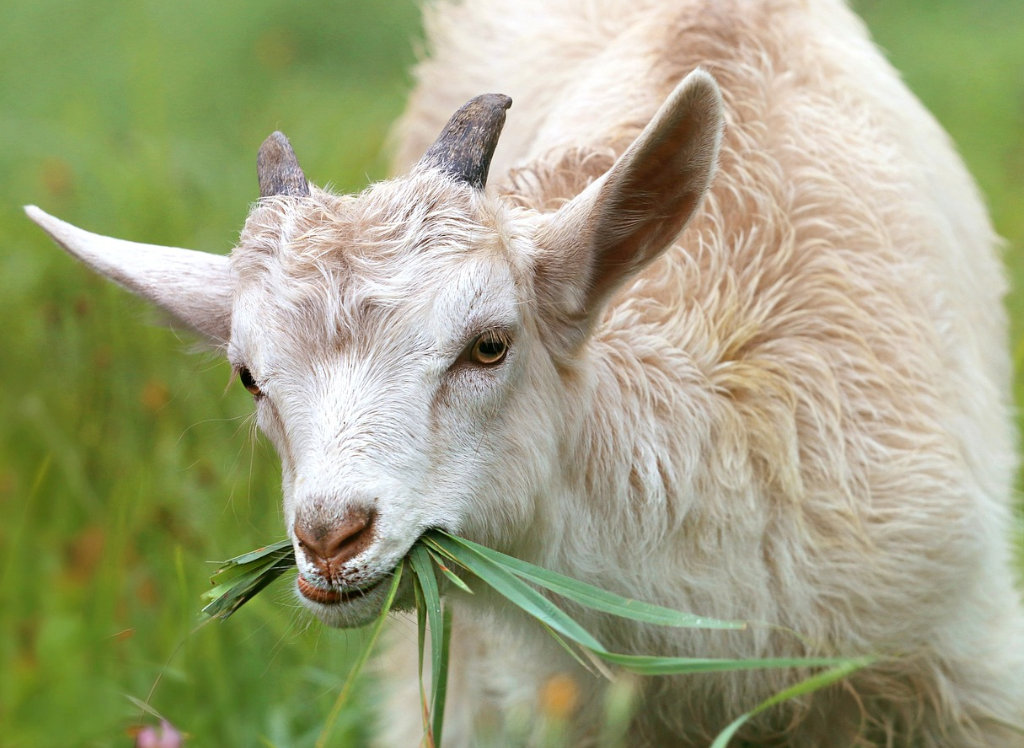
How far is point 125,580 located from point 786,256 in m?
3.04

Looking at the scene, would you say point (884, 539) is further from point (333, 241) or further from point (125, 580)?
point (125, 580)

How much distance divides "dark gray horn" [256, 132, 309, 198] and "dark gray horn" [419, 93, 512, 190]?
0.33 m

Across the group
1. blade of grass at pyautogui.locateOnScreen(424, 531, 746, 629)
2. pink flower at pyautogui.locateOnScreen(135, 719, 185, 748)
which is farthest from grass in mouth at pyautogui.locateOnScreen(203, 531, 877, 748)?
pink flower at pyautogui.locateOnScreen(135, 719, 185, 748)

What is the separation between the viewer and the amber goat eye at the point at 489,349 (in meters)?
3.01

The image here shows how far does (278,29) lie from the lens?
11867 mm

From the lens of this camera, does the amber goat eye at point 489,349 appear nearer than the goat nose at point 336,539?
No

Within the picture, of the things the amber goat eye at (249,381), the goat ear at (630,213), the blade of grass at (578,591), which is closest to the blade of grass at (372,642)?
the blade of grass at (578,591)

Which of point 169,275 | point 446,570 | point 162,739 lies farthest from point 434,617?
point 169,275

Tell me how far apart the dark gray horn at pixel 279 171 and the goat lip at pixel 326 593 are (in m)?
0.97

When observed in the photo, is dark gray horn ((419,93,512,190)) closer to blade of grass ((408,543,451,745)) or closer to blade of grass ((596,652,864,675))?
blade of grass ((408,543,451,745))

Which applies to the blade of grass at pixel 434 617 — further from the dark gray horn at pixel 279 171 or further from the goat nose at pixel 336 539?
the dark gray horn at pixel 279 171

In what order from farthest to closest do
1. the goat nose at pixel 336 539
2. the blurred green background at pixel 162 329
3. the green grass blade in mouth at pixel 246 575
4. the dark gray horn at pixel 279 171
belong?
the blurred green background at pixel 162 329 < the dark gray horn at pixel 279 171 < the green grass blade in mouth at pixel 246 575 < the goat nose at pixel 336 539

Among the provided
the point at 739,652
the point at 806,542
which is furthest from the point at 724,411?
the point at 739,652

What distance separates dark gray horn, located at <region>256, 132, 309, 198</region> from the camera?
10.8ft
